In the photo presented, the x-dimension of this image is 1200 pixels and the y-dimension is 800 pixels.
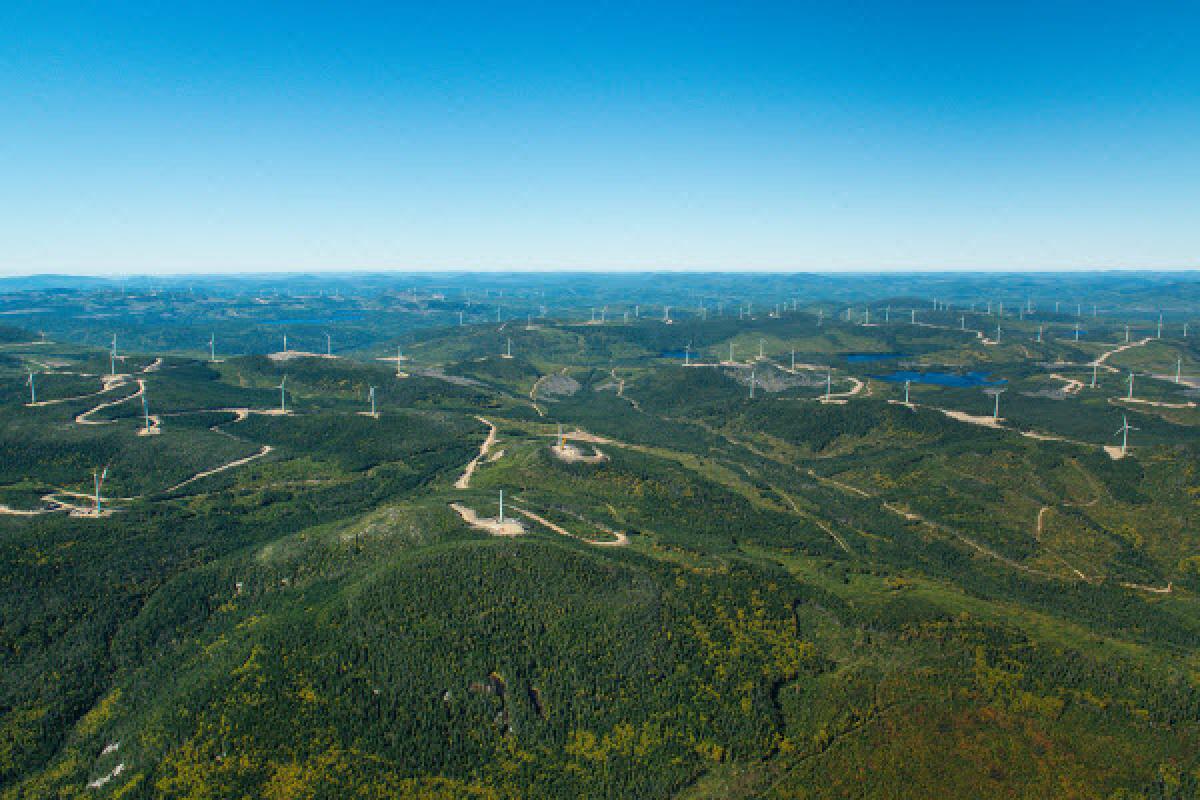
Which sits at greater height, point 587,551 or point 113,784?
point 587,551

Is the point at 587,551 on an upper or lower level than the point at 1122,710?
upper

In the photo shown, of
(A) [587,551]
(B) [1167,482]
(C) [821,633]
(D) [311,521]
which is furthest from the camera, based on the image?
(B) [1167,482]

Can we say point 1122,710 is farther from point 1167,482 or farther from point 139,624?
point 139,624

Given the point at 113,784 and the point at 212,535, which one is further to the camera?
the point at 212,535

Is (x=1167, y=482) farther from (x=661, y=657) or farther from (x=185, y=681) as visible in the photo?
(x=185, y=681)

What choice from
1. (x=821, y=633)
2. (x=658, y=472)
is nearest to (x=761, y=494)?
(x=658, y=472)

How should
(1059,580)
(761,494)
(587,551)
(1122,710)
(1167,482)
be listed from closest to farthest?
1. (1122,710)
2. (587,551)
3. (1059,580)
4. (1167,482)
5. (761,494)

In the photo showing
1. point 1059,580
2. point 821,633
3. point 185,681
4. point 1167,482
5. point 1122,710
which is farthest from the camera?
point 1167,482

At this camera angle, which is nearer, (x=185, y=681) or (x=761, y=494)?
(x=185, y=681)

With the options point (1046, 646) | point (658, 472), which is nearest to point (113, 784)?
point (1046, 646)
